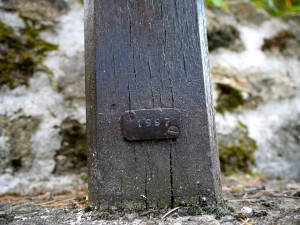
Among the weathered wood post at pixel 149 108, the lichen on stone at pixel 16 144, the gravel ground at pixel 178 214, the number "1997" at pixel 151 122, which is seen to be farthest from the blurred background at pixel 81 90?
the number "1997" at pixel 151 122

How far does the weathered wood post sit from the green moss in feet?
2.28

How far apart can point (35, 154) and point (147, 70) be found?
0.82m

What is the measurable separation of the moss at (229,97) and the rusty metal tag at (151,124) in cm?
93

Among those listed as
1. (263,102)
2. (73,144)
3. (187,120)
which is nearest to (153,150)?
(187,120)

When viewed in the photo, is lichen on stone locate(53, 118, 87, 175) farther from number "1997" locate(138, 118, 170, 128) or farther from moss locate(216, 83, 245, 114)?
moss locate(216, 83, 245, 114)

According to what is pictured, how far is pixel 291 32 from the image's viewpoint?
81.1 inches

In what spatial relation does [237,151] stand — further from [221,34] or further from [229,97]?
[221,34]

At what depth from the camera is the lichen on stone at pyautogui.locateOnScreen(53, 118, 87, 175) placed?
5.00 feet

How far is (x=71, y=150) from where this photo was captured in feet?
5.09

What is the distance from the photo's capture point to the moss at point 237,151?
1720 millimetres

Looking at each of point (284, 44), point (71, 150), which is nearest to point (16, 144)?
point (71, 150)

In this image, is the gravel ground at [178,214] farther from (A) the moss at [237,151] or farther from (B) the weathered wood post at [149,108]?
(A) the moss at [237,151]

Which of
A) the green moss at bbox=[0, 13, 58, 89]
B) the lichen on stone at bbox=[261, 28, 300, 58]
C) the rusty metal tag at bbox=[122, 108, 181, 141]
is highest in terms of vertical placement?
the lichen on stone at bbox=[261, 28, 300, 58]

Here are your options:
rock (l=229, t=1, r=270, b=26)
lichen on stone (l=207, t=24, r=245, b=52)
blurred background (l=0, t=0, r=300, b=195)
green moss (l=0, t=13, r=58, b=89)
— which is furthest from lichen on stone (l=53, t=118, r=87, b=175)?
rock (l=229, t=1, r=270, b=26)
